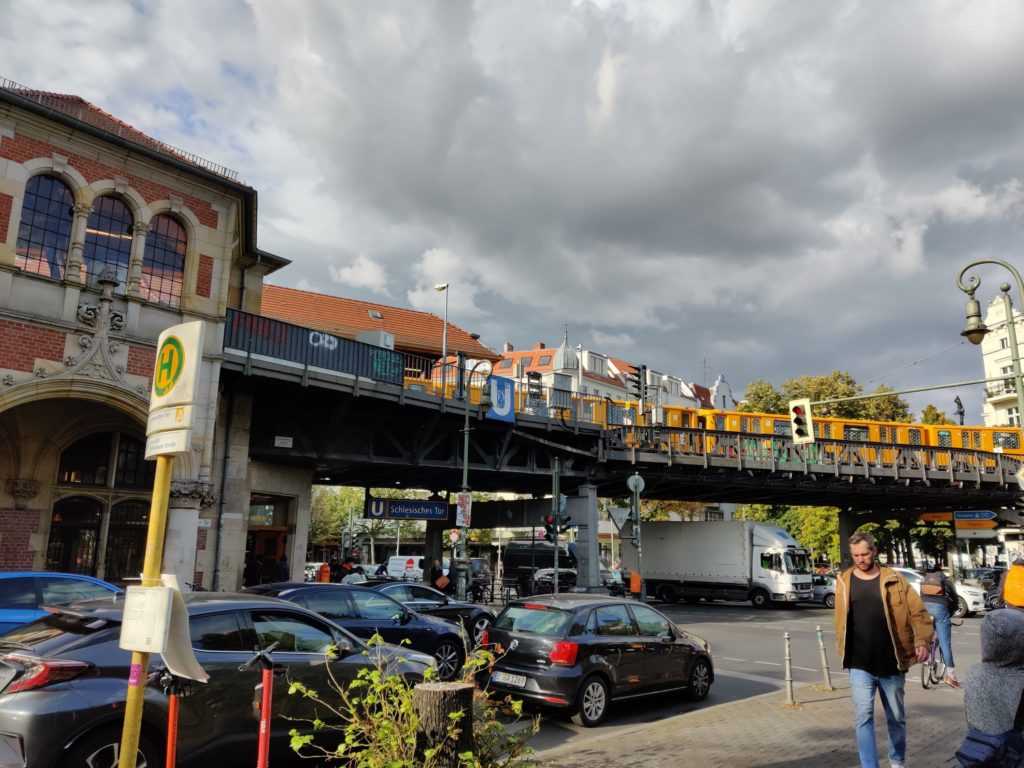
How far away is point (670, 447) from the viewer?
101 feet

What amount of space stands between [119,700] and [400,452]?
18768mm

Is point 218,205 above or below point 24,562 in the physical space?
above

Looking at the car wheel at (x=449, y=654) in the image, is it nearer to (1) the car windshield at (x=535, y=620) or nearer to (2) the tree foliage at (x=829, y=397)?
(1) the car windshield at (x=535, y=620)

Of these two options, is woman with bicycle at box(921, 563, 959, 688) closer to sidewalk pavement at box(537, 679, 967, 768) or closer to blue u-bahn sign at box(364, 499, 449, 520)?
sidewalk pavement at box(537, 679, 967, 768)

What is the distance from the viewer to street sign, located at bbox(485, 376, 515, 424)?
23.8 metres

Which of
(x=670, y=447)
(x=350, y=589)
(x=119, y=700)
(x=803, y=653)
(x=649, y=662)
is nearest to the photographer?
(x=119, y=700)

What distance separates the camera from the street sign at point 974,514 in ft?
132

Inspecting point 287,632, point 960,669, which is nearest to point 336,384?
point 287,632

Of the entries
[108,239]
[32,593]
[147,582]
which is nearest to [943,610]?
[147,582]

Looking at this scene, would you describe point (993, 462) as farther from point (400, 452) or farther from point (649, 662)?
point (649, 662)

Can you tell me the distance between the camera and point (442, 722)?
365 centimetres

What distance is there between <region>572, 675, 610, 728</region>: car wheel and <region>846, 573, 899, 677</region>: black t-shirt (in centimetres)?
357

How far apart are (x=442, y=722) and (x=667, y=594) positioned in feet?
113

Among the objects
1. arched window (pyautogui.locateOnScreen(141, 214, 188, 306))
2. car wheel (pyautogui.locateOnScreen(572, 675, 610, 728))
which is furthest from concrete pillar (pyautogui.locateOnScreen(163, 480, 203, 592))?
car wheel (pyautogui.locateOnScreen(572, 675, 610, 728))
